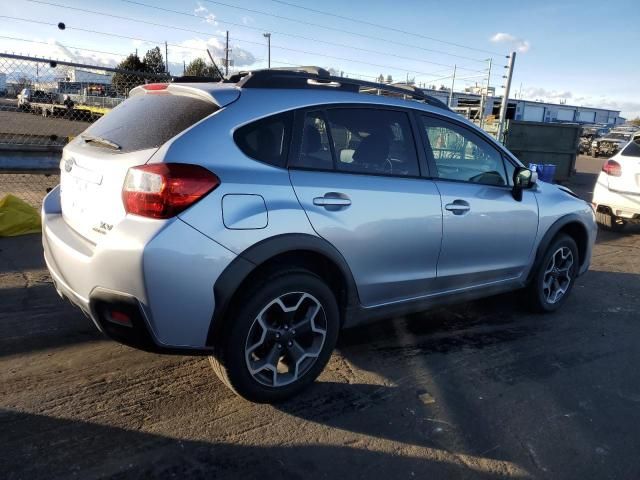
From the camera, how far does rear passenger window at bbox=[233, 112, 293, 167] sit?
9.04 ft

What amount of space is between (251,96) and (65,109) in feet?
36.8

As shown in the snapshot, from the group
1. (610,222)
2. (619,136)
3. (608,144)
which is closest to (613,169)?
(610,222)

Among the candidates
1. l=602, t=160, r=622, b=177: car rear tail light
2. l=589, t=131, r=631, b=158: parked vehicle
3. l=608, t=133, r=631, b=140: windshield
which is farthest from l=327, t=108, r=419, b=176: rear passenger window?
l=608, t=133, r=631, b=140: windshield

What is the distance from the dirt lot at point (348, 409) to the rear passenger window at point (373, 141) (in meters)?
1.35

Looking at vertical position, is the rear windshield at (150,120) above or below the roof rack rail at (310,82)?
below

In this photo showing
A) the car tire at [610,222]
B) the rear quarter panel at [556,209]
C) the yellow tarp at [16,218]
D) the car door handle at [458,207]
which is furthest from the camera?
the car tire at [610,222]

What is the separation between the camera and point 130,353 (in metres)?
3.51

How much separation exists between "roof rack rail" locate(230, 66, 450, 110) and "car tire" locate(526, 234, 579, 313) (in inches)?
69.5

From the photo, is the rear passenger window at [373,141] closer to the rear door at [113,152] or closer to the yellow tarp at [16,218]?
the rear door at [113,152]

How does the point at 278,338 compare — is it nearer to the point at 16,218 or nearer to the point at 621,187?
the point at 16,218

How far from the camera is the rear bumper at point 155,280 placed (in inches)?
95.5

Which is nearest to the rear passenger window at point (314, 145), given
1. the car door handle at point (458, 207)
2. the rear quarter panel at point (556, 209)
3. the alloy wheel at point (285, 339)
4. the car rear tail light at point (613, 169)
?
the alloy wheel at point (285, 339)

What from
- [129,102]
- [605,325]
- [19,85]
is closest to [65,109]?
[19,85]

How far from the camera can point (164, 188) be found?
8.04 ft
